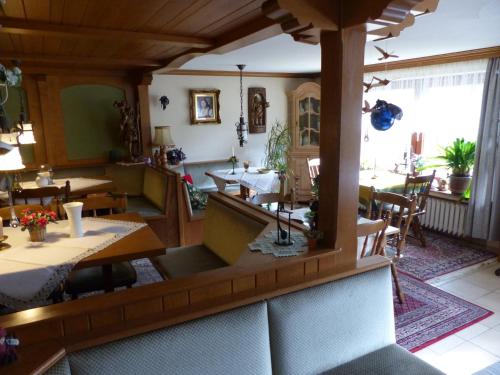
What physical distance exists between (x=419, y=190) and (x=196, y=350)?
381 cm

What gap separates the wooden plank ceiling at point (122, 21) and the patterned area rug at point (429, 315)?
7.76 feet

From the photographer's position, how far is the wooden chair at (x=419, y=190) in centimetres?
414

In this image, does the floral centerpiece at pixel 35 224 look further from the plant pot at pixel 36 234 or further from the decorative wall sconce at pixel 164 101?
the decorative wall sconce at pixel 164 101

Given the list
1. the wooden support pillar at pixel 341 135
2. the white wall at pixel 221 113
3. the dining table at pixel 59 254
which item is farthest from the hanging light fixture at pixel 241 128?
the wooden support pillar at pixel 341 135

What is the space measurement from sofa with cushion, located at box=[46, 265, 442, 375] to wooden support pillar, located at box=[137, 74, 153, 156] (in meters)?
4.22

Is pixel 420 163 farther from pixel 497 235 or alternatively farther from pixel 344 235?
pixel 344 235

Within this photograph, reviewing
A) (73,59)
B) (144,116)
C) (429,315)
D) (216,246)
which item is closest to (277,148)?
(144,116)

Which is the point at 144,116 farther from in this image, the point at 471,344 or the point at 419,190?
the point at 471,344

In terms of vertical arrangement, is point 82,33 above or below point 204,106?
above

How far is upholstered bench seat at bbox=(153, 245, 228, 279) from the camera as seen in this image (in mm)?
2541

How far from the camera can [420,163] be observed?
5.06 m

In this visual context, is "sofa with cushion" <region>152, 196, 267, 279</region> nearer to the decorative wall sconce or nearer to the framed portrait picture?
the decorative wall sconce

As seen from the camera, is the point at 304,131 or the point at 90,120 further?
the point at 304,131

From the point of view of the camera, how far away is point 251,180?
500cm
